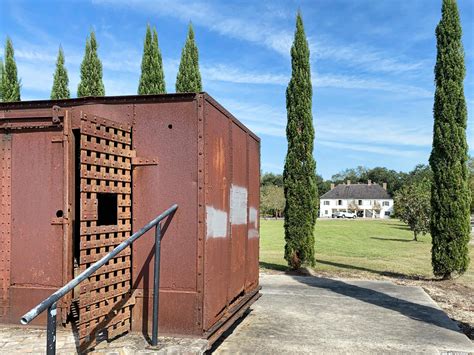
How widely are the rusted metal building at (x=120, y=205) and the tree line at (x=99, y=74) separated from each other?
9705mm

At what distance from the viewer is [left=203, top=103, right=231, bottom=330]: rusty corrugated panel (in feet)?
14.6

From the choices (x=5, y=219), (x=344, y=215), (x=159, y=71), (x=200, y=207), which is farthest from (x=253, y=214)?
(x=344, y=215)

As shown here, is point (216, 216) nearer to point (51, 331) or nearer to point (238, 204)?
point (238, 204)

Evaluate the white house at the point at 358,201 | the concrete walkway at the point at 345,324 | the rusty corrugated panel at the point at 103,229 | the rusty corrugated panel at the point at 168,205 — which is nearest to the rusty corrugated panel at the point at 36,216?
the rusty corrugated panel at the point at 103,229

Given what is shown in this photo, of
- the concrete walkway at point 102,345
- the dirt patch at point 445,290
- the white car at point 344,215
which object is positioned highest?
the concrete walkway at point 102,345

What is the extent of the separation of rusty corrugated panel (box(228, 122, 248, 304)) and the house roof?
8397cm

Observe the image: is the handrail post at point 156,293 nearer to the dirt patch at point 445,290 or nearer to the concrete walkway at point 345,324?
the concrete walkway at point 345,324

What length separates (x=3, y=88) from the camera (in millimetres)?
14125

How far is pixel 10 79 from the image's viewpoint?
1429cm

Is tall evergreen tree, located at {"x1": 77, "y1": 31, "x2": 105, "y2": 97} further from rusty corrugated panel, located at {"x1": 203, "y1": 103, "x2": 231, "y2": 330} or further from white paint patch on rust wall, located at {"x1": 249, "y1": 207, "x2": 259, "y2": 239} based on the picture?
rusty corrugated panel, located at {"x1": 203, "y1": 103, "x2": 231, "y2": 330}

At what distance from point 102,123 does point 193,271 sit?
1.71 m

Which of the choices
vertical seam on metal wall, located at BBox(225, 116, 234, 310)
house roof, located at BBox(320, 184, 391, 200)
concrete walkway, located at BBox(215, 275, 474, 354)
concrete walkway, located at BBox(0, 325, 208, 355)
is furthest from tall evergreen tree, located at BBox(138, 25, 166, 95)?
house roof, located at BBox(320, 184, 391, 200)

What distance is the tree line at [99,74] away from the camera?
1427cm

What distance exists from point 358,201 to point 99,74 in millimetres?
78181
